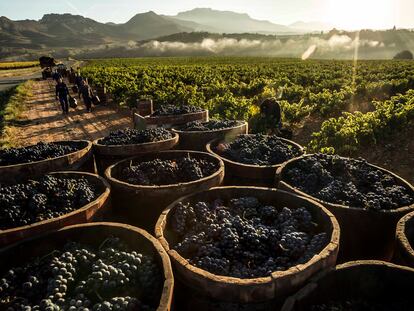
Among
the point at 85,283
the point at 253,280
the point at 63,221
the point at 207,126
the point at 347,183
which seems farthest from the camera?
the point at 207,126

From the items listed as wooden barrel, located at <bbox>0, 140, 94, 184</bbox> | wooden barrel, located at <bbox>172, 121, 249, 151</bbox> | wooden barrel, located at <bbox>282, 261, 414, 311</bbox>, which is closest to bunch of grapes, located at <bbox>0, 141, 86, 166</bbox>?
wooden barrel, located at <bbox>0, 140, 94, 184</bbox>

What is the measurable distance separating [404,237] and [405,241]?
0.22 ft

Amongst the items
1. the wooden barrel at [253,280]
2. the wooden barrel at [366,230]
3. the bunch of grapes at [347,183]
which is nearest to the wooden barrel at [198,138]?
the bunch of grapes at [347,183]

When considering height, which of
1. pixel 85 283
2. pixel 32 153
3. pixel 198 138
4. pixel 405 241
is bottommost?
pixel 85 283

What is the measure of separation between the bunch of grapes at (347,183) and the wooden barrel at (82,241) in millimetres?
2237

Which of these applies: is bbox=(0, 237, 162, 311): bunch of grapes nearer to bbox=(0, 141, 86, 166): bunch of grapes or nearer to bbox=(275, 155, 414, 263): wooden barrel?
bbox=(275, 155, 414, 263): wooden barrel

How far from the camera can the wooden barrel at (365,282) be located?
2.98 meters

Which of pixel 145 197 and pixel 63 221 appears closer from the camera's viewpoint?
pixel 63 221

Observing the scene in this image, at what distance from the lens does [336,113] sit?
51.4 feet

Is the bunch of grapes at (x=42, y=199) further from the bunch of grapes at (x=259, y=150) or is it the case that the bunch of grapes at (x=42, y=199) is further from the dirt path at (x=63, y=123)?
the dirt path at (x=63, y=123)

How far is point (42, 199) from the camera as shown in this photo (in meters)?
3.98

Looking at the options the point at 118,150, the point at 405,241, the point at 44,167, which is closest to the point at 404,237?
the point at 405,241

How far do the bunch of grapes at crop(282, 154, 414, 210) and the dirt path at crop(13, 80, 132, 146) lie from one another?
32.7 feet

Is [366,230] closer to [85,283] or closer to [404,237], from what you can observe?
[404,237]
